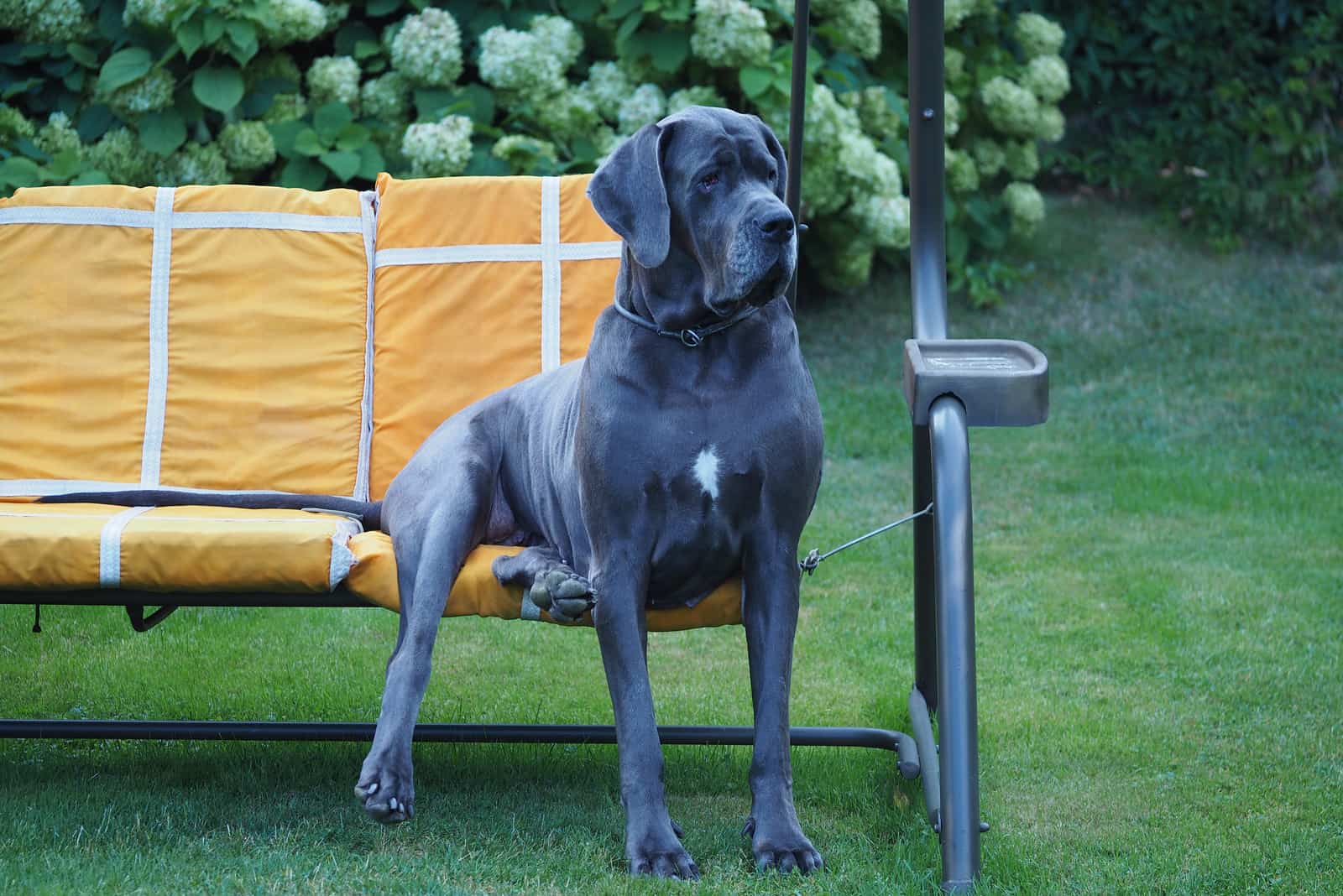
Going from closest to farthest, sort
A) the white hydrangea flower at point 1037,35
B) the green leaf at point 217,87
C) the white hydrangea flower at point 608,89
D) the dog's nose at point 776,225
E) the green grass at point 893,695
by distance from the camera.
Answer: the dog's nose at point 776,225 < the green grass at point 893,695 < the green leaf at point 217,87 < the white hydrangea flower at point 608,89 < the white hydrangea flower at point 1037,35

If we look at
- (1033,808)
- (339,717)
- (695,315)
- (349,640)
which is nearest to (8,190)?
(349,640)

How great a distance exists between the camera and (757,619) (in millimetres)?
2818

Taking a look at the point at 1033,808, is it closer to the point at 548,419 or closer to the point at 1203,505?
the point at 548,419

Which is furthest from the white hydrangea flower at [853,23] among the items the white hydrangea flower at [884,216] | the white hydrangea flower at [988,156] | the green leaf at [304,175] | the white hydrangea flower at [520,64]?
the green leaf at [304,175]

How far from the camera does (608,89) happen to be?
6.50 meters

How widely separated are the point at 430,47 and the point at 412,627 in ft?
12.8

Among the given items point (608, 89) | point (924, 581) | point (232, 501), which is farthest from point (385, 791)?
point (608, 89)

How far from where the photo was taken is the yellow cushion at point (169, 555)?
9.22ft

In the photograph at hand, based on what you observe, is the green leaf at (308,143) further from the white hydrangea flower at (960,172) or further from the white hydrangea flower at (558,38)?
the white hydrangea flower at (960,172)

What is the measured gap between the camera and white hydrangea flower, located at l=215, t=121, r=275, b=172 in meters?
6.03

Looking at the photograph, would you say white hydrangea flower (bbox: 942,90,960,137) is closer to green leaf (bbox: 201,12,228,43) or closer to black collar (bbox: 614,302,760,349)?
green leaf (bbox: 201,12,228,43)

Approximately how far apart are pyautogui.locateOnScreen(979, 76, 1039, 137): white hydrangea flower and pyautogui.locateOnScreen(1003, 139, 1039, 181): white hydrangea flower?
83mm

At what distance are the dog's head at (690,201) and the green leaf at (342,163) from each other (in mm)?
3306

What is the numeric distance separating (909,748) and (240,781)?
1413 mm
